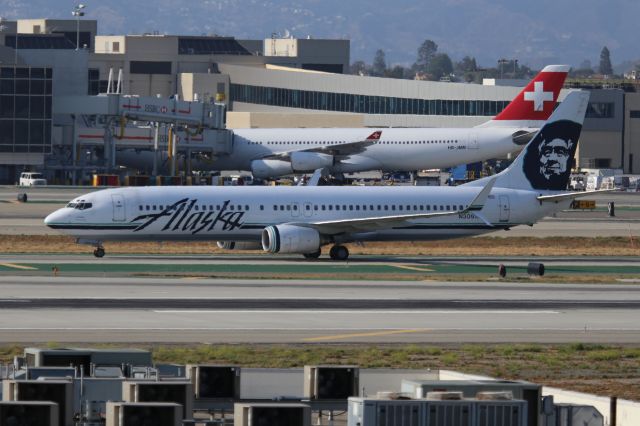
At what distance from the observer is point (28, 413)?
19719 millimetres

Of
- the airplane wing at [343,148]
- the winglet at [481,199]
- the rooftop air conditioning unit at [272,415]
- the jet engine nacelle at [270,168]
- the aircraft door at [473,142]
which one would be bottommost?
the rooftop air conditioning unit at [272,415]

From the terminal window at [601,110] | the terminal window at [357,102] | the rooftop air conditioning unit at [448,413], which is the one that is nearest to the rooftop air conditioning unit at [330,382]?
the rooftop air conditioning unit at [448,413]

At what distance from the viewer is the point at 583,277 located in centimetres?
5725

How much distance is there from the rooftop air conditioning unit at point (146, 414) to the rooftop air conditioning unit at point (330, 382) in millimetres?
5443

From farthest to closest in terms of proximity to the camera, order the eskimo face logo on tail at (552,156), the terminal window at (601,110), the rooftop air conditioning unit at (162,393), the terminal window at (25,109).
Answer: the terminal window at (601,110) < the terminal window at (25,109) < the eskimo face logo on tail at (552,156) < the rooftop air conditioning unit at (162,393)

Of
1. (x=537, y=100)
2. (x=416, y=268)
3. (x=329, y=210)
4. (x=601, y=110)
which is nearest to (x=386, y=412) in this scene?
(x=416, y=268)

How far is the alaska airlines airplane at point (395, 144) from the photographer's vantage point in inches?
4697

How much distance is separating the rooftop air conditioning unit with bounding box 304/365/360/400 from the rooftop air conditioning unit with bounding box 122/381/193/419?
10.7 ft

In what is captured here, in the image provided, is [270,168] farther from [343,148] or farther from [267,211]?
[267,211]

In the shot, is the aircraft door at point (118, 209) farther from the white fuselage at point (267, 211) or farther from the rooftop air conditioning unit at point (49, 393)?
the rooftop air conditioning unit at point (49, 393)

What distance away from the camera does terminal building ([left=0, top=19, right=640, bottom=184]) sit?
123812mm

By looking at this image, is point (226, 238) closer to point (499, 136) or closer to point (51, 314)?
point (51, 314)

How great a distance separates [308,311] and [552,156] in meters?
28.1

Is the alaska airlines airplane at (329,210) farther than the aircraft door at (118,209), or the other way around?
the alaska airlines airplane at (329,210)
